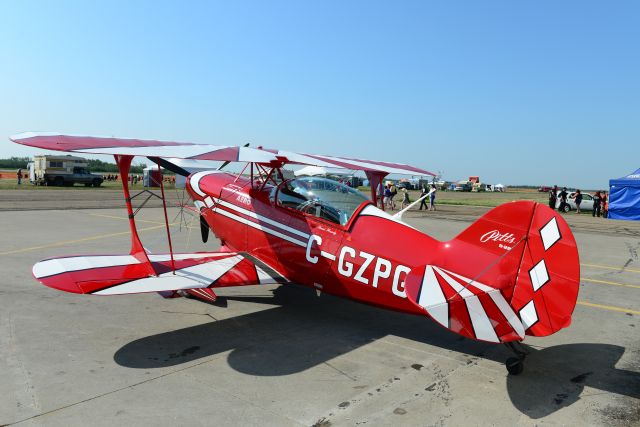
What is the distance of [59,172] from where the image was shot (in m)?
40.6

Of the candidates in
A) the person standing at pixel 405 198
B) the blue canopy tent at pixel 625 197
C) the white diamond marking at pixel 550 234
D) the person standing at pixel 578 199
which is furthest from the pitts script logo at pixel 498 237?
the person standing at pixel 578 199

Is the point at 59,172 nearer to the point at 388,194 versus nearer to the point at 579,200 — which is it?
the point at 388,194

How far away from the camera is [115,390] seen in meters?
3.97

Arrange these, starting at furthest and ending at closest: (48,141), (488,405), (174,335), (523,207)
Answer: (174,335)
(48,141)
(523,207)
(488,405)

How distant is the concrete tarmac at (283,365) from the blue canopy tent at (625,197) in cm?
1988

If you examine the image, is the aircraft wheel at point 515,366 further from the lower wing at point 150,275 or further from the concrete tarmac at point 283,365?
the lower wing at point 150,275

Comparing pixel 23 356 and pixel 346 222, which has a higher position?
pixel 346 222

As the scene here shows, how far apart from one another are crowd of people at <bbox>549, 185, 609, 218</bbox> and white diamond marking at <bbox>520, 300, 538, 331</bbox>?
84.2 ft

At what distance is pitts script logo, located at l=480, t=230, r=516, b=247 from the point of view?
432cm

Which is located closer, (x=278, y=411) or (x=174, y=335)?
(x=278, y=411)

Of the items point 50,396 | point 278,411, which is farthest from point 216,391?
point 50,396

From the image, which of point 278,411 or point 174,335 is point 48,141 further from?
point 278,411

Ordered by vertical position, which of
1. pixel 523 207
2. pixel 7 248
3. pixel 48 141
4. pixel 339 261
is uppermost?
pixel 48 141

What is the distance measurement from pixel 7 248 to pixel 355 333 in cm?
867
